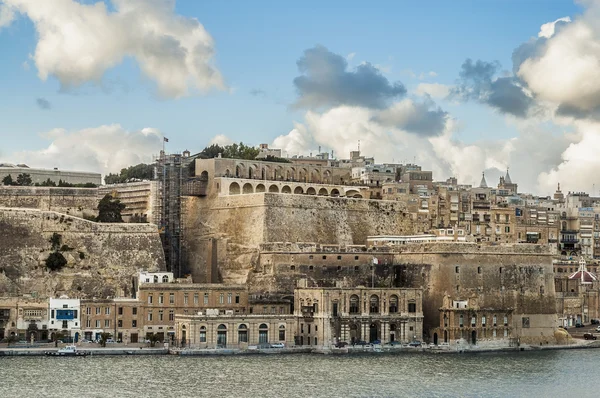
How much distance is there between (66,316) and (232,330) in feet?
25.0

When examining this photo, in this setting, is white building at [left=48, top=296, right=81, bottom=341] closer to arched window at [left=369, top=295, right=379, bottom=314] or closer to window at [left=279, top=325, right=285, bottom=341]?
window at [left=279, top=325, right=285, bottom=341]

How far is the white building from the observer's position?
202 feet

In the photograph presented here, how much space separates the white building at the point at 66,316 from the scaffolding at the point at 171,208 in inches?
476

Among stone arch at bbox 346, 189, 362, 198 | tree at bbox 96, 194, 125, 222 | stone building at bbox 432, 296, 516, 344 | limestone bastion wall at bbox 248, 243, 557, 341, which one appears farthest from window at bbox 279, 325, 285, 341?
stone arch at bbox 346, 189, 362, 198

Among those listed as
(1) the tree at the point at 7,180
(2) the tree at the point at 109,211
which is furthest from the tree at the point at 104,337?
(1) the tree at the point at 7,180

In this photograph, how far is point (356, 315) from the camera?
61938 millimetres

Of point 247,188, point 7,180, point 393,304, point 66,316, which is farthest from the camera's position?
point 7,180

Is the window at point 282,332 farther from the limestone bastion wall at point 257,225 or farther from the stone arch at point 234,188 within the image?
the stone arch at point 234,188

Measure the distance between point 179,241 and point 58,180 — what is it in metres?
14.6

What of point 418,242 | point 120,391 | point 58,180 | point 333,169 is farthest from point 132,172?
point 120,391

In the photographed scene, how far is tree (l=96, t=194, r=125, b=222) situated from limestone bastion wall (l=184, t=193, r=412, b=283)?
3.77 m

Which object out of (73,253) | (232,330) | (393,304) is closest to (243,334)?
(232,330)

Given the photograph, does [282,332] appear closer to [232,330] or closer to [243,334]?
[243,334]

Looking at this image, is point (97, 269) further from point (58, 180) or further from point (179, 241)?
point (58, 180)
